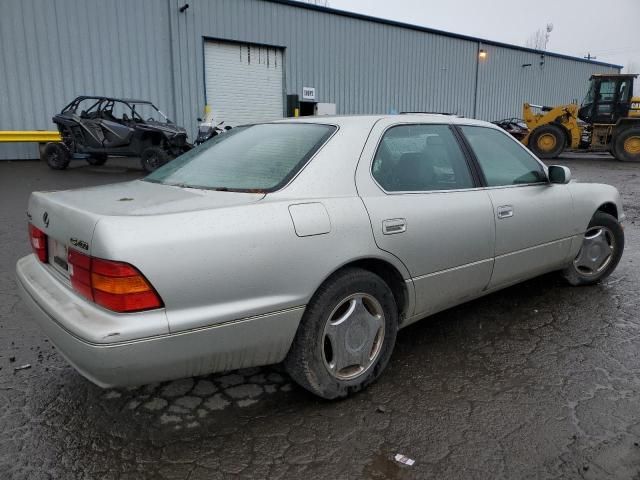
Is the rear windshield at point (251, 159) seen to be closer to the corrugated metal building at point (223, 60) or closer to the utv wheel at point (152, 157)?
the utv wheel at point (152, 157)

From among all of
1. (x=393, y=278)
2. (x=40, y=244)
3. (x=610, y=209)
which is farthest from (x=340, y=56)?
(x=40, y=244)

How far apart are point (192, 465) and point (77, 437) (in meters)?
0.60

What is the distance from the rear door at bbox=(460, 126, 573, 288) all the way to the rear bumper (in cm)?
169

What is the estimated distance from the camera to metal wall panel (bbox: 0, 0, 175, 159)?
13.3 meters

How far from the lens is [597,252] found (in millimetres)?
4312

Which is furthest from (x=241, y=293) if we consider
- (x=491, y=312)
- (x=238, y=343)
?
(x=491, y=312)

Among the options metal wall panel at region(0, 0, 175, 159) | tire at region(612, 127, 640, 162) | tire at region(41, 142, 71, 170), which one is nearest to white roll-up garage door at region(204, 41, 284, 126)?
metal wall panel at region(0, 0, 175, 159)

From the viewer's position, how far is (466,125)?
3.47m

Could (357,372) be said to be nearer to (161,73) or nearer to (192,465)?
(192,465)

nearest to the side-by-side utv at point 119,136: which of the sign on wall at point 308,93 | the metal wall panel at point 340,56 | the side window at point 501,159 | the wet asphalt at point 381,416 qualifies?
the metal wall panel at point 340,56

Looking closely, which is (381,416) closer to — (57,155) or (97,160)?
(57,155)

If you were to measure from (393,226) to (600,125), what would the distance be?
727 inches

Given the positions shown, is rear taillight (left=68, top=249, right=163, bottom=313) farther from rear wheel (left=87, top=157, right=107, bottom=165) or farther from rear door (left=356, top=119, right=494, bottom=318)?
rear wheel (left=87, top=157, right=107, bottom=165)

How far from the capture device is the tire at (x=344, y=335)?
2428mm
